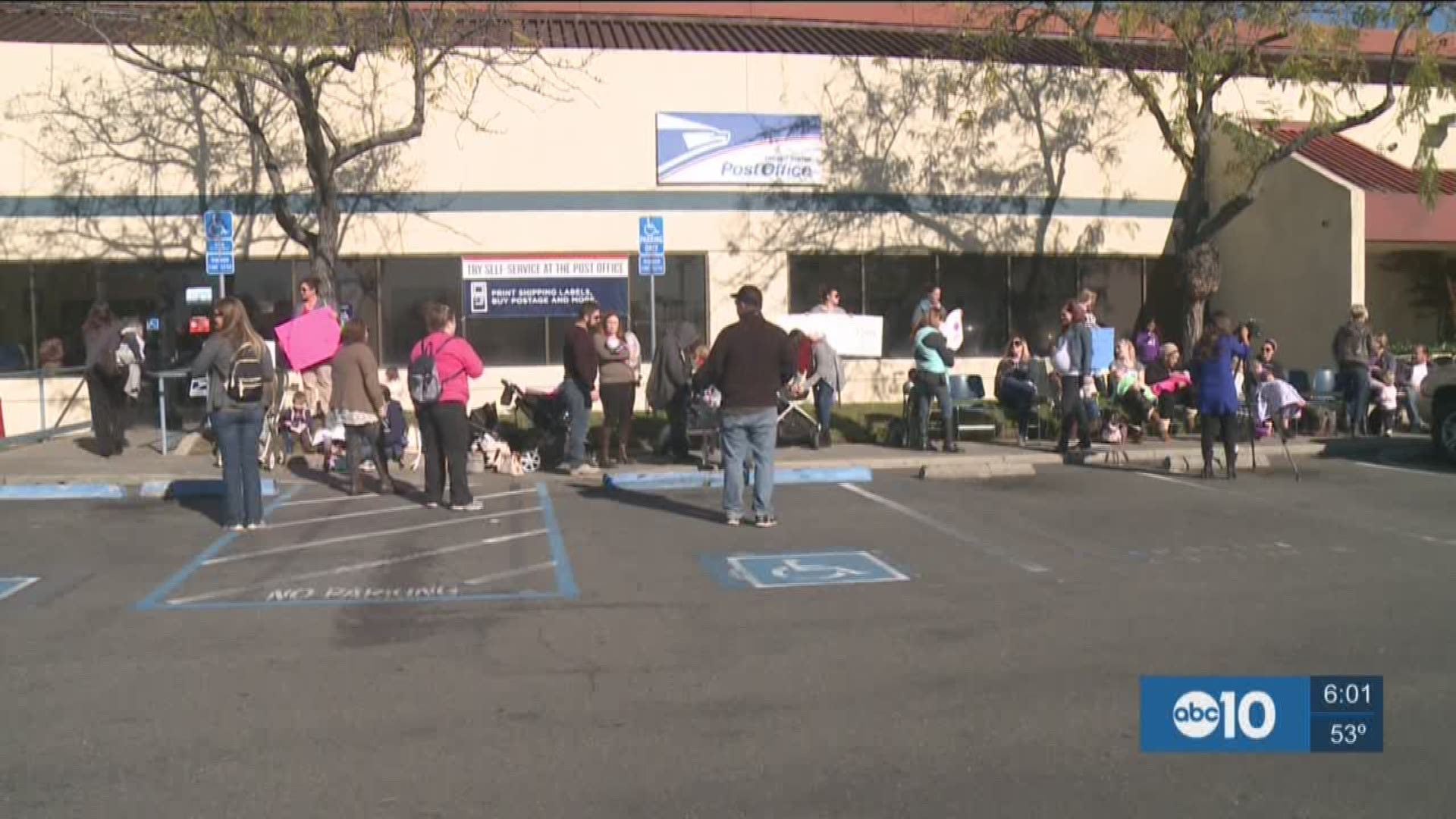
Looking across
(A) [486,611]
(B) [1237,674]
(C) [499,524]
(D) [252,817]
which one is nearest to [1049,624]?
(B) [1237,674]

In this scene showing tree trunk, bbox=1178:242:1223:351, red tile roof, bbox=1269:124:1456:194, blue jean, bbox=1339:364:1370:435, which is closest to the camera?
blue jean, bbox=1339:364:1370:435

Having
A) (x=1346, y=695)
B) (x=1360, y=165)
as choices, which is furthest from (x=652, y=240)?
(x=1360, y=165)

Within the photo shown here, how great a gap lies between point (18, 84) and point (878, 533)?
606 inches

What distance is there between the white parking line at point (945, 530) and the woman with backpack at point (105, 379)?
8.63m

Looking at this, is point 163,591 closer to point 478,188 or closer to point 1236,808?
point 1236,808

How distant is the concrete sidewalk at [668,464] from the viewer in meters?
13.9

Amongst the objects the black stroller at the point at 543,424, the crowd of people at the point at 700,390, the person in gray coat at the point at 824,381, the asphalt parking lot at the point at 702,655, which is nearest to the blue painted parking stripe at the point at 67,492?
the asphalt parking lot at the point at 702,655

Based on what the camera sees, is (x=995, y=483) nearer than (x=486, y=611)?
No

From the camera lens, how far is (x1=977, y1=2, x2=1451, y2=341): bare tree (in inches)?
699

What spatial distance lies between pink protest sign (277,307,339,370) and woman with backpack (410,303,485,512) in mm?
2511

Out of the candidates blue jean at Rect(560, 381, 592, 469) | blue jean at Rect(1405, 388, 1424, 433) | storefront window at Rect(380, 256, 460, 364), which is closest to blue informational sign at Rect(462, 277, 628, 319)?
storefront window at Rect(380, 256, 460, 364)

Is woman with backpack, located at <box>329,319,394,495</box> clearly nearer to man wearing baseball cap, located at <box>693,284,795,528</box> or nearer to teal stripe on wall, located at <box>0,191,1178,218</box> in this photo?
man wearing baseball cap, located at <box>693,284,795,528</box>

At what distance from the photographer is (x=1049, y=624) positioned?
7648 millimetres

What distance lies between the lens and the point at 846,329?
18.5 metres
